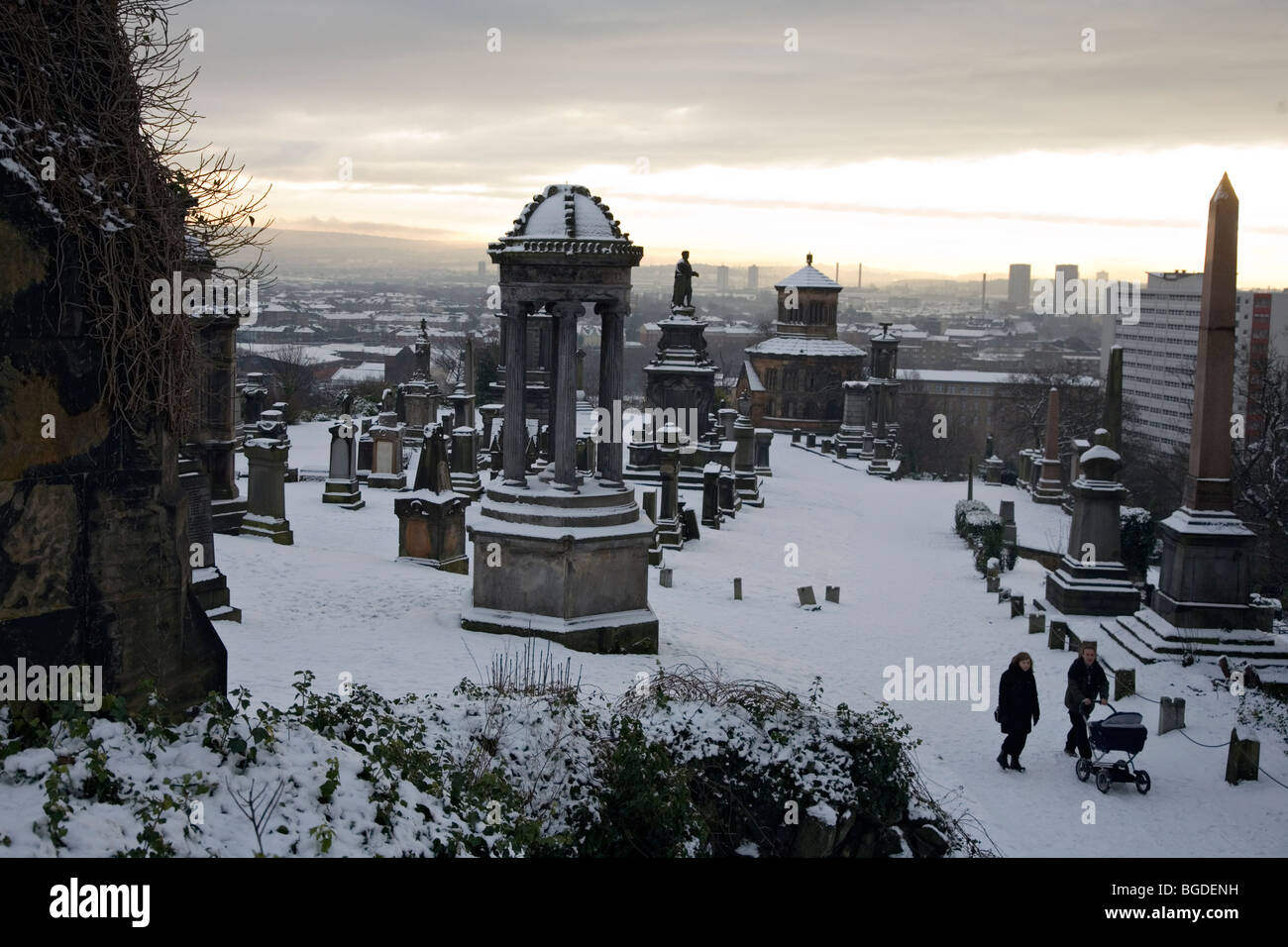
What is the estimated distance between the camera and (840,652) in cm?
1587

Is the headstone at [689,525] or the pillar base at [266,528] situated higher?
the pillar base at [266,528]

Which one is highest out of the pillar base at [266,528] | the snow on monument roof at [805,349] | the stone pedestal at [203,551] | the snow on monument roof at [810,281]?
the snow on monument roof at [810,281]

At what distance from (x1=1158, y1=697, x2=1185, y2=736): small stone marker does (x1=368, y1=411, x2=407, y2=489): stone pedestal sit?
1765cm

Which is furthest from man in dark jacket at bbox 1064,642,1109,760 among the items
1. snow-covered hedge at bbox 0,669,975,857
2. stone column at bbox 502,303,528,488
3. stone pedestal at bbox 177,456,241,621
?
stone pedestal at bbox 177,456,241,621

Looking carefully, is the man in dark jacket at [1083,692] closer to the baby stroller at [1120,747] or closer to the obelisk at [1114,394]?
the baby stroller at [1120,747]

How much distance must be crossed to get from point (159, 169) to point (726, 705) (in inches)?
210

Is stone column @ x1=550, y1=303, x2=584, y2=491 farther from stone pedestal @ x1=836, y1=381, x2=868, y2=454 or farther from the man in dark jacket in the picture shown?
stone pedestal @ x1=836, y1=381, x2=868, y2=454

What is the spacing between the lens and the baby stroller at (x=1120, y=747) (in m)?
10.8

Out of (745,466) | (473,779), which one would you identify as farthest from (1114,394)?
(473,779)

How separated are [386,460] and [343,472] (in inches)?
98.1

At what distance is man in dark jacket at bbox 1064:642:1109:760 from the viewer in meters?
11.3

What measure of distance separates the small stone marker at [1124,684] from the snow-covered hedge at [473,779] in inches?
210

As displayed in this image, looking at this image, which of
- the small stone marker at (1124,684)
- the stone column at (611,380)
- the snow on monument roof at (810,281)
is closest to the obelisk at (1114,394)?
the small stone marker at (1124,684)
